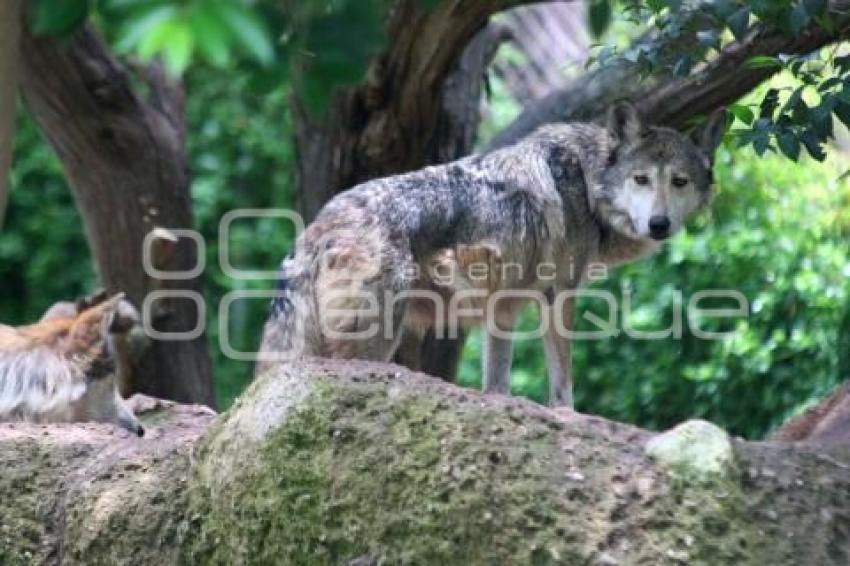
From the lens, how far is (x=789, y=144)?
5707mm

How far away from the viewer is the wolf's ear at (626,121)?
7.51 m

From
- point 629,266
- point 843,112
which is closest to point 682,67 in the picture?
point 843,112

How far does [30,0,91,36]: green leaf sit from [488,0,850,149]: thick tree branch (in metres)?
4.73

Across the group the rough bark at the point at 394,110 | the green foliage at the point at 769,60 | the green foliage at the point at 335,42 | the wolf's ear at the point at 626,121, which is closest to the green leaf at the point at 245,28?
the green foliage at the point at 335,42

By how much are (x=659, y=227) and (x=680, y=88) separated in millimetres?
1329

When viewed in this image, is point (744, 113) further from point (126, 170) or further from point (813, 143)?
point (126, 170)

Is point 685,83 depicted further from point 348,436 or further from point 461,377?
point 461,377

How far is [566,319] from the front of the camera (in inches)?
295

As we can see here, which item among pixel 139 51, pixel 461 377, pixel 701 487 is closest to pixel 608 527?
pixel 701 487

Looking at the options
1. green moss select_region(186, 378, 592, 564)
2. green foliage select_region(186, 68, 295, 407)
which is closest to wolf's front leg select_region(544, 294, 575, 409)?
green moss select_region(186, 378, 592, 564)

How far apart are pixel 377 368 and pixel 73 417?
2638mm

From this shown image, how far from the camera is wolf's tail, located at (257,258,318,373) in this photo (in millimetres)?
6598
